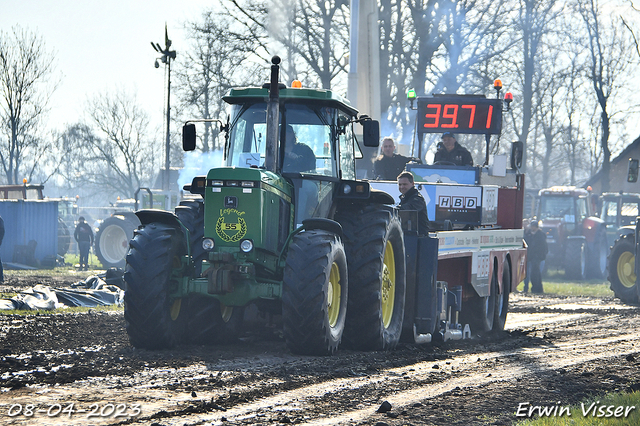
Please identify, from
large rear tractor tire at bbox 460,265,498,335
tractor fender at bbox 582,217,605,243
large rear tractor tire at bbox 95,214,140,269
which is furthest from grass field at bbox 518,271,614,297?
large rear tractor tire at bbox 95,214,140,269

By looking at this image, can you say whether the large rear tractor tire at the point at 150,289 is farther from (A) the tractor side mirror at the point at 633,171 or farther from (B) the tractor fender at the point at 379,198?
(A) the tractor side mirror at the point at 633,171

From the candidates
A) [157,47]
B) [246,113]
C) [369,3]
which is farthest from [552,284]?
[246,113]

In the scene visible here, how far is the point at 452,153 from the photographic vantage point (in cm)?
1465

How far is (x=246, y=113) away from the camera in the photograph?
30.7 feet

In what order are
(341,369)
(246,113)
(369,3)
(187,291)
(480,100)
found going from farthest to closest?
(369,3) → (480,100) → (246,113) → (187,291) → (341,369)

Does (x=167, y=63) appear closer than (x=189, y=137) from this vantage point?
No

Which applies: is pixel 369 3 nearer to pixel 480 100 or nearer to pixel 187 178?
pixel 480 100

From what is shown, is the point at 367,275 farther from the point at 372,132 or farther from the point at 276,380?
the point at 276,380

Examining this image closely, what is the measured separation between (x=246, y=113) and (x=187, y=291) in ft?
6.87

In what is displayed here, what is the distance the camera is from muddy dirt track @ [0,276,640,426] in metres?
5.64

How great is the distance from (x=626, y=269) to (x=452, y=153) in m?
7.74

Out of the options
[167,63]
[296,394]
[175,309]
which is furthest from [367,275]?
[167,63]

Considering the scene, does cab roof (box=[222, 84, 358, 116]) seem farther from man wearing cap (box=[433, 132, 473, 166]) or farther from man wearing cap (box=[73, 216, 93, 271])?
man wearing cap (box=[73, 216, 93, 271])

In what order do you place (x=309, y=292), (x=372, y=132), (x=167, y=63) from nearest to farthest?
1. (x=309, y=292)
2. (x=372, y=132)
3. (x=167, y=63)
